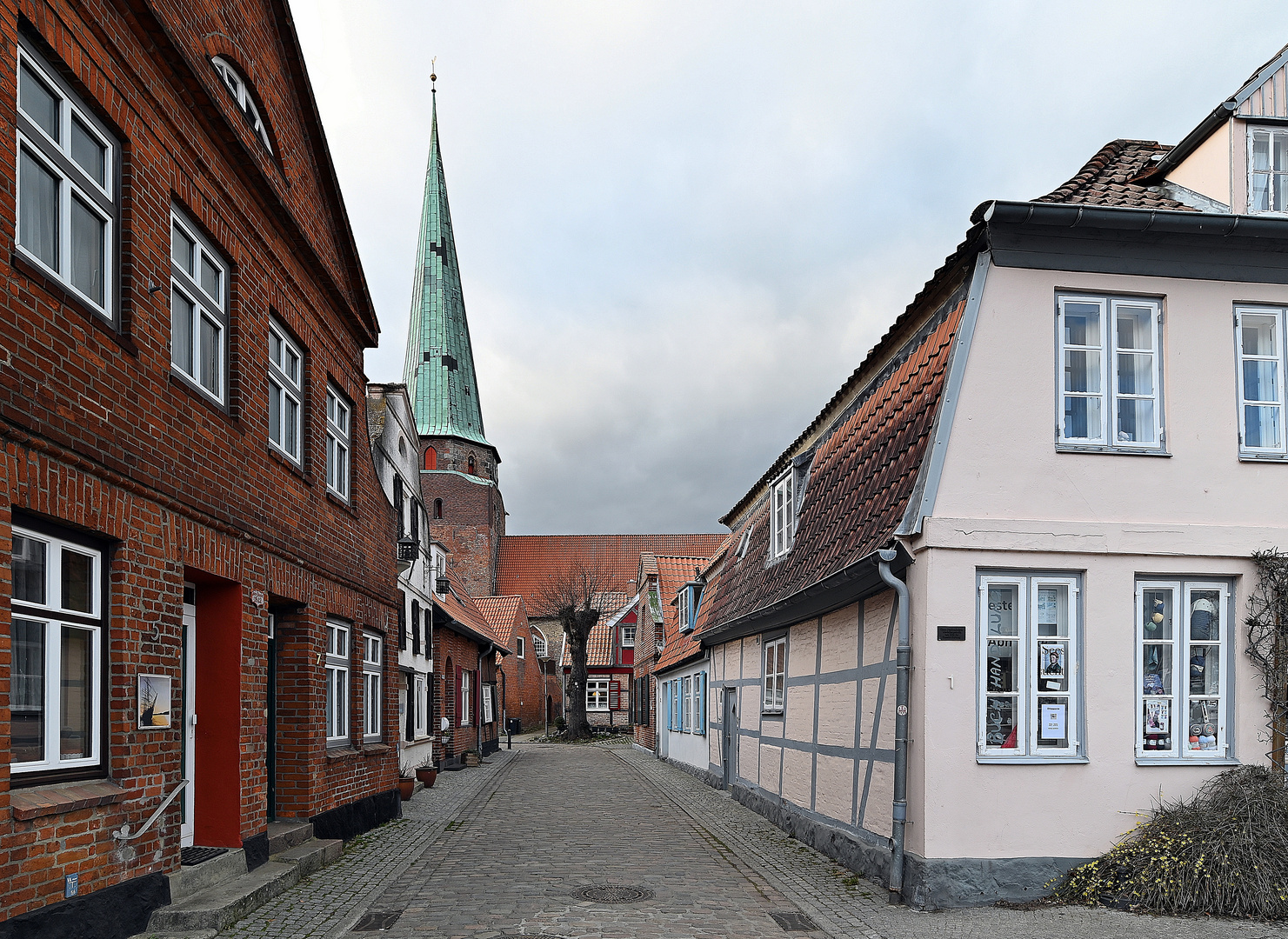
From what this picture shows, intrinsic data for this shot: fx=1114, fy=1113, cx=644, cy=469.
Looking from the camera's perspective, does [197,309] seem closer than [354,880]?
Yes

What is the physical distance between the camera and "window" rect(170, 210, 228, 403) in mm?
8312

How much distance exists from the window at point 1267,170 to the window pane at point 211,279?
8788mm

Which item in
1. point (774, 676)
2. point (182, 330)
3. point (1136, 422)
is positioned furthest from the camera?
point (774, 676)

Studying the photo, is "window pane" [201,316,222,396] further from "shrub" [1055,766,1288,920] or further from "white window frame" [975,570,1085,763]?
"shrub" [1055,766,1288,920]

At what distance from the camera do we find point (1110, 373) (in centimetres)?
945

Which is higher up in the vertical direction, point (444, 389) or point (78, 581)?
point (444, 389)

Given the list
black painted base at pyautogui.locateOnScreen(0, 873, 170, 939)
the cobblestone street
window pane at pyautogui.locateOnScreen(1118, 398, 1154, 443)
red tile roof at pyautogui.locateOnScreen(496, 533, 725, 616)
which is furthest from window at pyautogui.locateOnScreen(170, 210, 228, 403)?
red tile roof at pyautogui.locateOnScreen(496, 533, 725, 616)

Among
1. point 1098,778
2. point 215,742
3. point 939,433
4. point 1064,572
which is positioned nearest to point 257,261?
point 215,742

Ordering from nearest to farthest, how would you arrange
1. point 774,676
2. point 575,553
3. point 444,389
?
point 774,676 → point 444,389 → point 575,553

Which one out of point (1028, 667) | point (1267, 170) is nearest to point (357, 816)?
point (1028, 667)

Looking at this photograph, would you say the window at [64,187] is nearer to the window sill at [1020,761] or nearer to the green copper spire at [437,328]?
the window sill at [1020,761]

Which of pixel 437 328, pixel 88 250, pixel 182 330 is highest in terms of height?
pixel 437 328

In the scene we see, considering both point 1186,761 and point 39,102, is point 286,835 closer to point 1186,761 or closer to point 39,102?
point 39,102

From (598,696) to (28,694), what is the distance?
4680 centimetres
